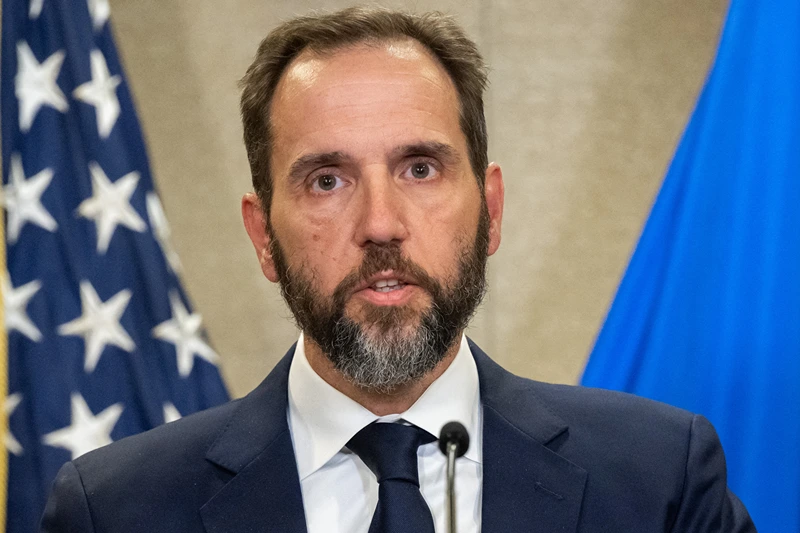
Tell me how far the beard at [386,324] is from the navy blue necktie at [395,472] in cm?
10

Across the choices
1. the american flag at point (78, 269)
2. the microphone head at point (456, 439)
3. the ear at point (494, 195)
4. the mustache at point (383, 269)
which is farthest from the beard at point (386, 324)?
the american flag at point (78, 269)

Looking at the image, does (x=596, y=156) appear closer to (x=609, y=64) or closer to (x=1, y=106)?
(x=609, y=64)

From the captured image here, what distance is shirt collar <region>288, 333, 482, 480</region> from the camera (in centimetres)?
179

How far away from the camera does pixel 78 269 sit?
2.81 meters

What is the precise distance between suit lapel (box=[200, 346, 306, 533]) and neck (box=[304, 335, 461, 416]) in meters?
0.14

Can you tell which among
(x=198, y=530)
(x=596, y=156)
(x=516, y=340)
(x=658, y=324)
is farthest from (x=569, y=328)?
(x=198, y=530)

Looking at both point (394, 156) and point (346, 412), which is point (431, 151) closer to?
point (394, 156)

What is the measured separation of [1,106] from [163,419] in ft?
3.54

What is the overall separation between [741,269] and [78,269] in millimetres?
1921

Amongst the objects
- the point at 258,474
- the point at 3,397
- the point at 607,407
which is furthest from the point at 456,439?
the point at 3,397

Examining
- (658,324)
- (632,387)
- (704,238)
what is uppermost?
(704,238)

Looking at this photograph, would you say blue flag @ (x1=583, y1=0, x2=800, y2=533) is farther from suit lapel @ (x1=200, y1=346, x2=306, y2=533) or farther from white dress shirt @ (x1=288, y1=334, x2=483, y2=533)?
suit lapel @ (x1=200, y1=346, x2=306, y2=533)

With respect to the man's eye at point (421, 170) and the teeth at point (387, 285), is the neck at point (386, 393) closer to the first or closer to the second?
the teeth at point (387, 285)

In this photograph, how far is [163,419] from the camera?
2.88 metres
